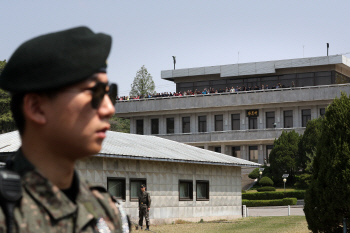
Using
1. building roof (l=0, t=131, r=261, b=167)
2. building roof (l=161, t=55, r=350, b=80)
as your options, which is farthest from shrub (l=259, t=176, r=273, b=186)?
building roof (l=0, t=131, r=261, b=167)

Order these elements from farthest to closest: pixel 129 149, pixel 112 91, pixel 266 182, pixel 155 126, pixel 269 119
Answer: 1. pixel 155 126
2. pixel 269 119
3. pixel 266 182
4. pixel 129 149
5. pixel 112 91

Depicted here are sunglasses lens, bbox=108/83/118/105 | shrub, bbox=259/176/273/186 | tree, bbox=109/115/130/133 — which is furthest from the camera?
tree, bbox=109/115/130/133

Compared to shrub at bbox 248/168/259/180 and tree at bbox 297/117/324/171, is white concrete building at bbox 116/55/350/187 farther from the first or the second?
tree at bbox 297/117/324/171

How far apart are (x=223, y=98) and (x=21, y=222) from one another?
68850mm

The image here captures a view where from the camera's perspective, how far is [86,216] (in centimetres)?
171

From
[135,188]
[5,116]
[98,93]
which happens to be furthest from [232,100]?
[98,93]

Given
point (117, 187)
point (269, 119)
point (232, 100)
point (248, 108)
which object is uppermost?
point (232, 100)

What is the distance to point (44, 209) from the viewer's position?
1619 millimetres

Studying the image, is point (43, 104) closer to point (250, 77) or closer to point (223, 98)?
point (223, 98)

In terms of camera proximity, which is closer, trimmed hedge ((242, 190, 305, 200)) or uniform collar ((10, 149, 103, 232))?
uniform collar ((10, 149, 103, 232))

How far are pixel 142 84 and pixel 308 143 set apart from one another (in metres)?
38.8

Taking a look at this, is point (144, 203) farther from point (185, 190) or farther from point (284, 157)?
point (284, 157)

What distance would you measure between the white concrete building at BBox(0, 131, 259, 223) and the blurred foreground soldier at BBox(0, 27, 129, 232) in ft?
61.6

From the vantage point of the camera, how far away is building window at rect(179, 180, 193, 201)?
28703 mm
